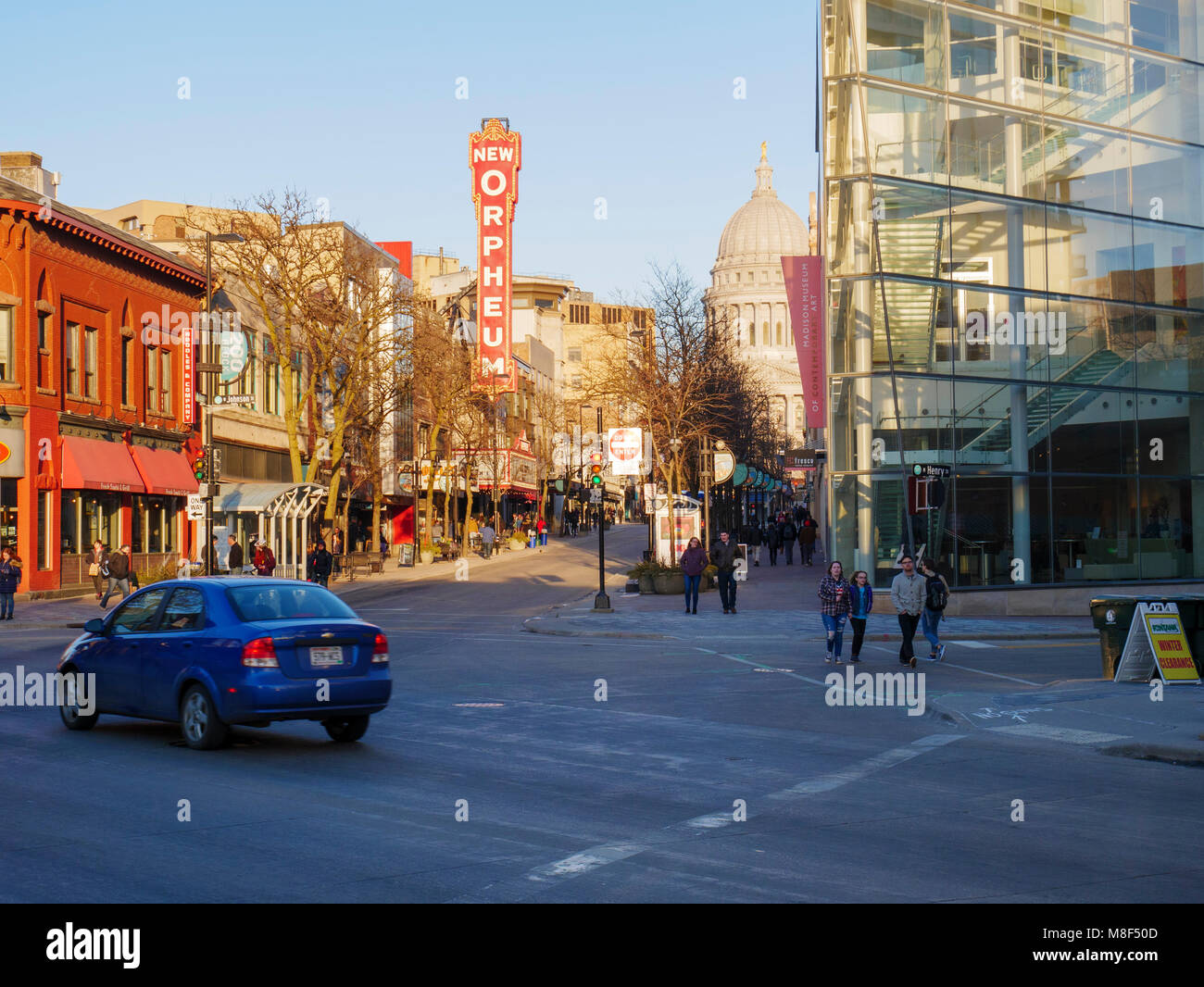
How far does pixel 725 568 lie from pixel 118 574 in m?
15.5

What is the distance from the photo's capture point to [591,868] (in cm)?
779

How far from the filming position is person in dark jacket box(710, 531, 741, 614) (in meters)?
31.6

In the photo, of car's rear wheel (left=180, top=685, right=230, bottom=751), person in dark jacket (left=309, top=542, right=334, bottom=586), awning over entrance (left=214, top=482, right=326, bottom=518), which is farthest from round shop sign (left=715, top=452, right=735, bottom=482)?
car's rear wheel (left=180, top=685, right=230, bottom=751)

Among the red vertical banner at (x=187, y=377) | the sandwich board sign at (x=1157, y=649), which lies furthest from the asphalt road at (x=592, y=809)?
the red vertical banner at (x=187, y=377)

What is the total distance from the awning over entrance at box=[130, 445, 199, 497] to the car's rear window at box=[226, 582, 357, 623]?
33.0m

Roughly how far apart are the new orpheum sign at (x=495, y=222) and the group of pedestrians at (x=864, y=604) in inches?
2309

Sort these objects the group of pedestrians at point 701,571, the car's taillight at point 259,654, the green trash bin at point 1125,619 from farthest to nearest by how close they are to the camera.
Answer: the group of pedestrians at point 701,571 → the green trash bin at point 1125,619 → the car's taillight at point 259,654

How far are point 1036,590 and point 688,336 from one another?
1006 inches

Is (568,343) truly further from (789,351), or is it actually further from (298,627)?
(298,627)

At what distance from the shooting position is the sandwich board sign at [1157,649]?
18.0m

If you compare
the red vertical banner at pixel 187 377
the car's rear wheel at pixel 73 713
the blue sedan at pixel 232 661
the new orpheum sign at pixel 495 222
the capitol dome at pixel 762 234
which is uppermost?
the capitol dome at pixel 762 234

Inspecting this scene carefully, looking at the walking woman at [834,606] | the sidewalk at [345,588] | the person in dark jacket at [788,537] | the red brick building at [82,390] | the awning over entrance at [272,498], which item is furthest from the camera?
the person in dark jacket at [788,537]

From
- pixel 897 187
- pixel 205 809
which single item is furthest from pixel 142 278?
pixel 205 809

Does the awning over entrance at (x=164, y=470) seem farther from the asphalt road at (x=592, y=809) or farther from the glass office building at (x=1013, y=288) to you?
the asphalt road at (x=592, y=809)
